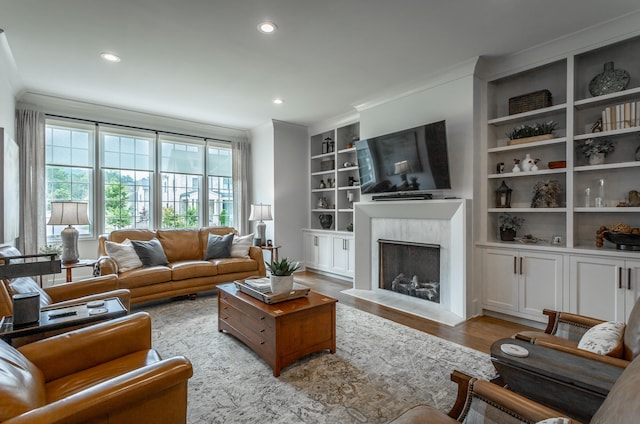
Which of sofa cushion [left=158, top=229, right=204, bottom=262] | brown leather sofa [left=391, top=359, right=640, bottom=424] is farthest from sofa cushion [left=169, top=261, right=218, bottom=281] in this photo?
brown leather sofa [left=391, top=359, right=640, bottom=424]

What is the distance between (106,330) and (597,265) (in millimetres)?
3878

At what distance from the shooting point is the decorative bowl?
2.67 m

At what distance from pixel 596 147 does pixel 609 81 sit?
61 cm

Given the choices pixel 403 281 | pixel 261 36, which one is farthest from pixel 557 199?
pixel 261 36

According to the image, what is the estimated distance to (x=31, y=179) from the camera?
14.2 feet

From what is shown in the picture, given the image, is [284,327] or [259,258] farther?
[259,258]

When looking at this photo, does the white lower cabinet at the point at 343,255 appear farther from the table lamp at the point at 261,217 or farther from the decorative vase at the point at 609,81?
the decorative vase at the point at 609,81

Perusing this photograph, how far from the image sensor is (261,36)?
2938 mm

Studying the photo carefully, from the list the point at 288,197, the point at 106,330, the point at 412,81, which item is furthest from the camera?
the point at 288,197

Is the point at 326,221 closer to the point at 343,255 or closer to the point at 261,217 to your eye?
the point at 343,255

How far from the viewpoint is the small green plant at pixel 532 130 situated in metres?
3.33

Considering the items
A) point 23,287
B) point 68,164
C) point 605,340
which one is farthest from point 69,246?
point 605,340

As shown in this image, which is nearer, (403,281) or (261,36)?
(261,36)

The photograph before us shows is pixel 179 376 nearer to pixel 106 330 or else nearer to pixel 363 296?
pixel 106 330
